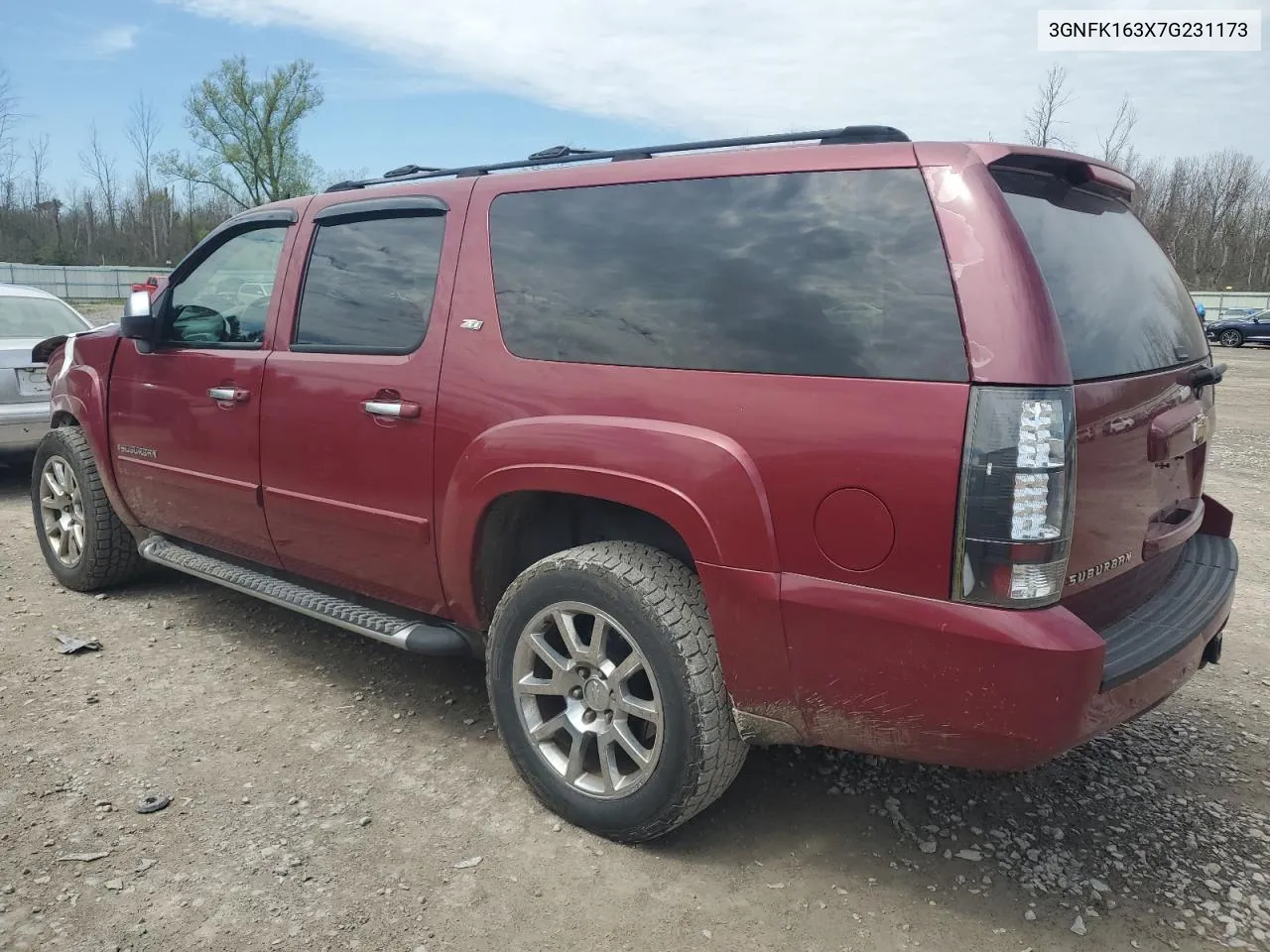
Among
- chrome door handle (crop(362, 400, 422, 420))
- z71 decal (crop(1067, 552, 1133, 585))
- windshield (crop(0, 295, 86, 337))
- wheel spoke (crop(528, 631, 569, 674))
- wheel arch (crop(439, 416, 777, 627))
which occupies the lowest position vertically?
wheel spoke (crop(528, 631, 569, 674))

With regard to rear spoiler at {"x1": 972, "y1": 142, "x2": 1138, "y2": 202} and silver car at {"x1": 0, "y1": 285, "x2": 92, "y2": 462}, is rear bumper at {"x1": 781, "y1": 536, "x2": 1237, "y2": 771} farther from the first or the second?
silver car at {"x1": 0, "y1": 285, "x2": 92, "y2": 462}

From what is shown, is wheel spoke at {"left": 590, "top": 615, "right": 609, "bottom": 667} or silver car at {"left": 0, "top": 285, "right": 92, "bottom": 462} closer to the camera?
wheel spoke at {"left": 590, "top": 615, "right": 609, "bottom": 667}

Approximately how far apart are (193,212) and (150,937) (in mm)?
69401

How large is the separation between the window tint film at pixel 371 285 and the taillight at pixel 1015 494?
6.18 feet

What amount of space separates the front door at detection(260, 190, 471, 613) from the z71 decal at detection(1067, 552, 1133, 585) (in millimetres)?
1925

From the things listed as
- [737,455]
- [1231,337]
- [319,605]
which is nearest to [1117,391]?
[737,455]

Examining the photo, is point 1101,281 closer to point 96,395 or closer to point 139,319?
point 139,319

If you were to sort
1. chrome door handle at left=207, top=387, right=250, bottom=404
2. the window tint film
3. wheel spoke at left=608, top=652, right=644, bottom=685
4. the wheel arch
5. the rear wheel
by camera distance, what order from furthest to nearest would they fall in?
the rear wheel → chrome door handle at left=207, top=387, right=250, bottom=404 → the window tint film → wheel spoke at left=608, top=652, right=644, bottom=685 → the wheel arch

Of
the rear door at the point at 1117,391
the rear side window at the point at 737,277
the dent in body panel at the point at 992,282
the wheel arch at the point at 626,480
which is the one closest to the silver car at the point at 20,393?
the wheel arch at the point at 626,480

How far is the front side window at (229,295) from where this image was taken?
3.86 meters

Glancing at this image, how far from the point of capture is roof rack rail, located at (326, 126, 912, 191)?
8.20 ft

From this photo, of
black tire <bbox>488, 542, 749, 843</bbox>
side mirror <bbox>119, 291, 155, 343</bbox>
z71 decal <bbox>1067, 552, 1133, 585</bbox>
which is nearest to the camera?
z71 decal <bbox>1067, 552, 1133, 585</bbox>

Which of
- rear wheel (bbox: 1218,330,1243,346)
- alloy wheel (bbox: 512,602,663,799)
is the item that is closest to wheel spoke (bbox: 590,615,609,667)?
alloy wheel (bbox: 512,602,663,799)

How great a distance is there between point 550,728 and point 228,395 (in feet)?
6.41
